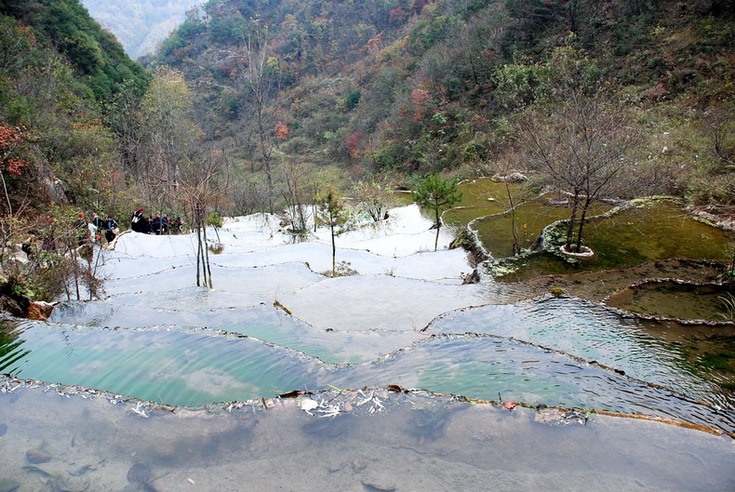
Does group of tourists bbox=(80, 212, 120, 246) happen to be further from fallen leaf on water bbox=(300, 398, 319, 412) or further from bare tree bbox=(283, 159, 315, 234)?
fallen leaf on water bbox=(300, 398, 319, 412)

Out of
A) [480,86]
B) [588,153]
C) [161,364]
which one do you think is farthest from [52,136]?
[480,86]

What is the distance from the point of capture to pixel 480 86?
2997cm

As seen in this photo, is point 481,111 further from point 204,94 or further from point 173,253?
point 204,94

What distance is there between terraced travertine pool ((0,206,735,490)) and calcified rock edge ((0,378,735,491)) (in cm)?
1

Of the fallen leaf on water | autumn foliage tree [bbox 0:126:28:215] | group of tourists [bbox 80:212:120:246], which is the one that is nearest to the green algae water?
the fallen leaf on water

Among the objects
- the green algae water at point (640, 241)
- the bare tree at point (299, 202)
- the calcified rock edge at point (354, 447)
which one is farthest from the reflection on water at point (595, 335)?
the bare tree at point (299, 202)

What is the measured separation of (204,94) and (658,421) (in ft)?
206

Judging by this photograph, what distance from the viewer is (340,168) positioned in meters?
38.4

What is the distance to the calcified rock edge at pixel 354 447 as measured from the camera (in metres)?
3.33

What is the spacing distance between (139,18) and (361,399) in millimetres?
119559

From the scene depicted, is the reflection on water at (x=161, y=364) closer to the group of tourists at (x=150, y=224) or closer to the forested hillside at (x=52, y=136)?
the forested hillside at (x=52, y=136)

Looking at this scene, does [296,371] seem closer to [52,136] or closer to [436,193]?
[436,193]

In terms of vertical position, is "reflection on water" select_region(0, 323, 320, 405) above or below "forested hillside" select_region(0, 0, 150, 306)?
below

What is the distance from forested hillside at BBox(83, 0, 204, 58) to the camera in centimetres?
8575
